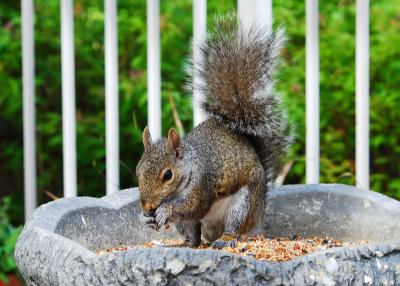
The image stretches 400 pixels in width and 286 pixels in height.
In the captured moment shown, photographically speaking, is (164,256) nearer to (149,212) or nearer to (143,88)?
(149,212)

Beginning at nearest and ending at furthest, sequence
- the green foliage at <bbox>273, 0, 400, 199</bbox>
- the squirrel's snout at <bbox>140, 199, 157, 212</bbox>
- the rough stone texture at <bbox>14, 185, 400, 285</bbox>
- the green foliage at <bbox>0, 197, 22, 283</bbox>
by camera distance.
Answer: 1. the rough stone texture at <bbox>14, 185, 400, 285</bbox>
2. the squirrel's snout at <bbox>140, 199, 157, 212</bbox>
3. the green foliage at <bbox>0, 197, 22, 283</bbox>
4. the green foliage at <bbox>273, 0, 400, 199</bbox>

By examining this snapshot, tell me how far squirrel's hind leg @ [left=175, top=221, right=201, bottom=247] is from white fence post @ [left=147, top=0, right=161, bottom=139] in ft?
1.86

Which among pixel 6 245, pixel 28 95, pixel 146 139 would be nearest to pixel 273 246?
pixel 146 139

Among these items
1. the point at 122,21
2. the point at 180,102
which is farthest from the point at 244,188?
the point at 122,21

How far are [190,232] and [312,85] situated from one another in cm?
72

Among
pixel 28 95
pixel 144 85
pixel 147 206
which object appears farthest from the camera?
pixel 144 85

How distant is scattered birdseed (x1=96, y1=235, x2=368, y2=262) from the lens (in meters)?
1.33

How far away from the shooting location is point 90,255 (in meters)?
1.02

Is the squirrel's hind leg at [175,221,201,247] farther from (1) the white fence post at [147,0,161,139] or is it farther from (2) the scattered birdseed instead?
(1) the white fence post at [147,0,161,139]

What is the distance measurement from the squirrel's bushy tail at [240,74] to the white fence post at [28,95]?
0.74 meters

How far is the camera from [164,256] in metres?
0.96

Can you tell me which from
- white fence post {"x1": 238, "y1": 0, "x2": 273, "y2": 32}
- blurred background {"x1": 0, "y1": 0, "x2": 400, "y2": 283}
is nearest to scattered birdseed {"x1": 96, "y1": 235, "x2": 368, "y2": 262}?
white fence post {"x1": 238, "y1": 0, "x2": 273, "y2": 32}

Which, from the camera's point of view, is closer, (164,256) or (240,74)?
(164,256)

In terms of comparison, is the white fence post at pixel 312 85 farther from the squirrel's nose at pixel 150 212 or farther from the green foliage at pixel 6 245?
the green foliage at pixel 6 245
